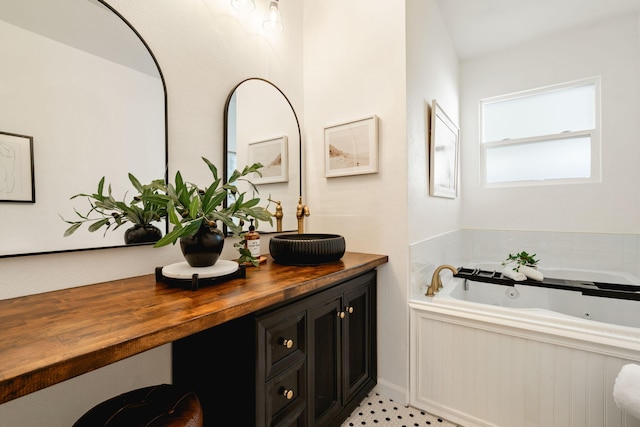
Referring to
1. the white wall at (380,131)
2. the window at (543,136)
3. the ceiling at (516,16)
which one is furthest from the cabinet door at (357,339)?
the ceiling at (516,16)

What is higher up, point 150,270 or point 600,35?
point 600,35

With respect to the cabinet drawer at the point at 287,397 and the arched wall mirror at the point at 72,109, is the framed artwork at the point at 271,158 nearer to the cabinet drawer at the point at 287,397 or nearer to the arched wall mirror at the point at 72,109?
the arched wall mirror at the point at 72,109

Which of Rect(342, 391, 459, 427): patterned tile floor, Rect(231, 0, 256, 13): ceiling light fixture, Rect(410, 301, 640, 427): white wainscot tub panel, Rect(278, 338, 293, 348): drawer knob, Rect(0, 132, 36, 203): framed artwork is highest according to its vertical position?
Rect(231, 0, 256, 13): ceiling light fixture

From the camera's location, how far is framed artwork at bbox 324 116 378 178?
179 cm

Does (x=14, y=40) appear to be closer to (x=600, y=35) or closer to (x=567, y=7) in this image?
(x=567, y=7)

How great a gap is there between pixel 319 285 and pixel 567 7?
3083mm

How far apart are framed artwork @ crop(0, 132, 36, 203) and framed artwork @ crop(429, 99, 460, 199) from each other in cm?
209

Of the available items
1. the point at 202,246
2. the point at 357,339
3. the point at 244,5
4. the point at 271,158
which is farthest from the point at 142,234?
the point at 244,5

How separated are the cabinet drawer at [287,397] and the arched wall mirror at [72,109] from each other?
0.84 metres

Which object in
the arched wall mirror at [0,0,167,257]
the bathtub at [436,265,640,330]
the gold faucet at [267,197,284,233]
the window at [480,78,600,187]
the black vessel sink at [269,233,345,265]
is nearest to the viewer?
the arched wall mirror at [0,0,167,257]

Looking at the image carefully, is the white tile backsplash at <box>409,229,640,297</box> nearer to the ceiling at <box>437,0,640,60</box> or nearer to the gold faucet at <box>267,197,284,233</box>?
the gold faucet at <box>267,197,284,233</box>

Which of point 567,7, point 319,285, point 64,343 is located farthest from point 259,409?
point 567,7

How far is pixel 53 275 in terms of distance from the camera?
100cm

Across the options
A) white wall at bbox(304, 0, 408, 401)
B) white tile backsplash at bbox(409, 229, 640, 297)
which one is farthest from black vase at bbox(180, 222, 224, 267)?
white tile backsplash at bbox(409, 229, 640, 297)
